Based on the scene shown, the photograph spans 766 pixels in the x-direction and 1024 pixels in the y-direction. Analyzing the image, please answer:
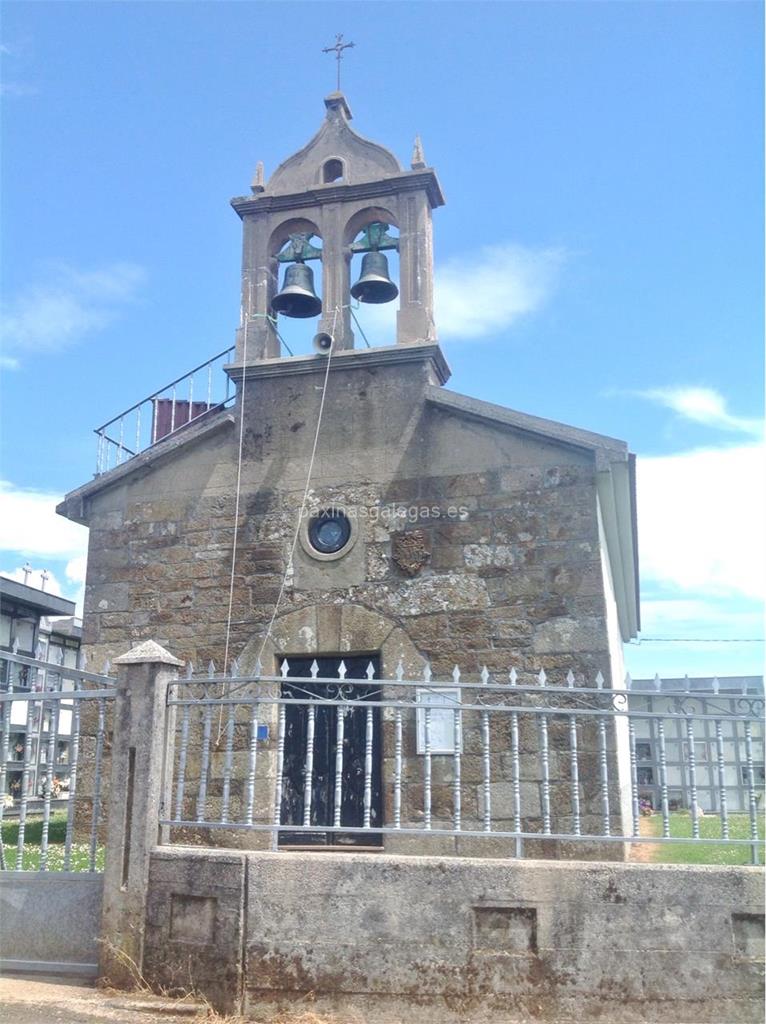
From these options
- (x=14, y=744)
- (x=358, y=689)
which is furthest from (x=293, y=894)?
(x=14, y=744)

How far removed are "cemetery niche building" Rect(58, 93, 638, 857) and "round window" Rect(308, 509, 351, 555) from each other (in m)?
0.02

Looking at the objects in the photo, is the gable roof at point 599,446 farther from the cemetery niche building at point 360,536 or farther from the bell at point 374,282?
the bell at point 374,282

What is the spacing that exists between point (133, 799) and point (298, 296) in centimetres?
622

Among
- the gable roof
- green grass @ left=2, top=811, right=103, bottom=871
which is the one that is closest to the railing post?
green grass @ left=2, top=811, right=103, bottom=871

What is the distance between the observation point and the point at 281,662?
9297mm

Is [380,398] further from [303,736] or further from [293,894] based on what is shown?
[293,894]

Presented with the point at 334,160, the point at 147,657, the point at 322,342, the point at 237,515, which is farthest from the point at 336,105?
the point at 147,657

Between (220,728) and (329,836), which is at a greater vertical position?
(220,728)

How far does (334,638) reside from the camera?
9.13 meters

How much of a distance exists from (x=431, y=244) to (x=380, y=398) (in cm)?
193

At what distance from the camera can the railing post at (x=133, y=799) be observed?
210 inches

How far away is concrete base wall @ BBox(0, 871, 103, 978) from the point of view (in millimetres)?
5625

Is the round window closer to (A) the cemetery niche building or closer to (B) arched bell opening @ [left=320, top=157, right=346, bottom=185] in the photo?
(A) the cemetery niche building

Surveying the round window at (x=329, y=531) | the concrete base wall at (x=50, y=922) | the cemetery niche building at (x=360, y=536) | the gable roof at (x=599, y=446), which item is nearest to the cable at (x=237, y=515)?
the cemetery niche building at (x=360, y=536)
